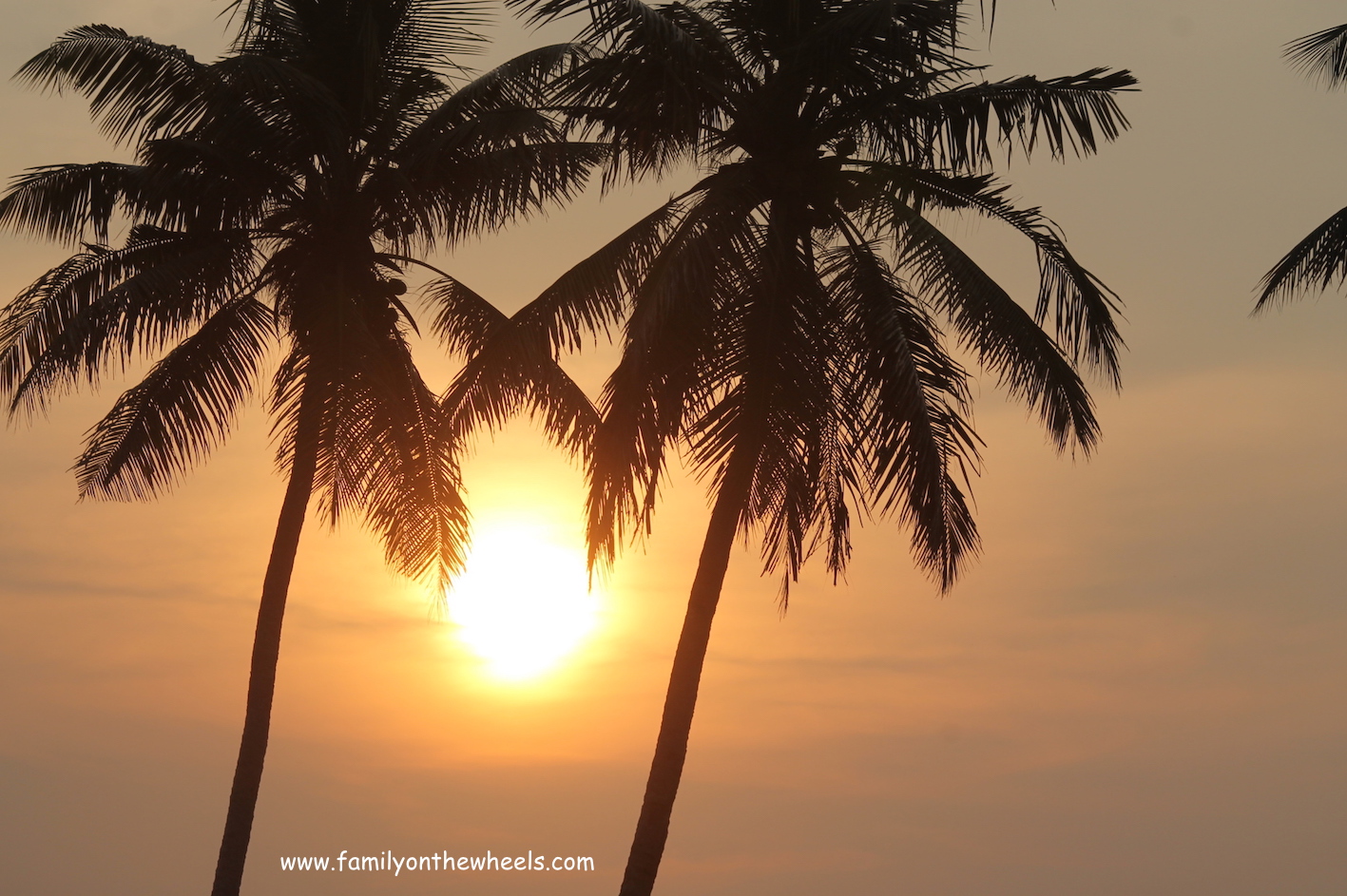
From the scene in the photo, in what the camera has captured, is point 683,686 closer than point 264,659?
Yes

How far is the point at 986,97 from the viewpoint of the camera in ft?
46.6

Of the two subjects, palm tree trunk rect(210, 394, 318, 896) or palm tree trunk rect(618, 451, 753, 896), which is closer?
palm tree trunk rect(618, 451, 753, 896)

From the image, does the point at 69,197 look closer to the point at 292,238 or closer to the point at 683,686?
the point at 292,238

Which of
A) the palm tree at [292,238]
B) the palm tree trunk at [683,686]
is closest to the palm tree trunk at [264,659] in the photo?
the palm tree at [292,238]

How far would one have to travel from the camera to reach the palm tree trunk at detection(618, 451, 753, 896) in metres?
13.7

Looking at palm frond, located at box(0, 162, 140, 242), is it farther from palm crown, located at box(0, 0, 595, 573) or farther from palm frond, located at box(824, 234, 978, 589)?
palm frond, located at box(824, 234, 978, 589)

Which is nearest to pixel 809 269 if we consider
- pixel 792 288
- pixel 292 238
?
pixel 792 288

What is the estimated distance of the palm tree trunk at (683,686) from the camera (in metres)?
13.7

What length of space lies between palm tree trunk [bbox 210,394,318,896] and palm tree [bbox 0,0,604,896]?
25 mm

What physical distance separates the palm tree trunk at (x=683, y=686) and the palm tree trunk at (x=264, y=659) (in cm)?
560

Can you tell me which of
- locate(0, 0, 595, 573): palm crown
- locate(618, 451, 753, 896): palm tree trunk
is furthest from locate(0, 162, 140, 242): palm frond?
locate(618, 451, 753, 896): palm tree trunk

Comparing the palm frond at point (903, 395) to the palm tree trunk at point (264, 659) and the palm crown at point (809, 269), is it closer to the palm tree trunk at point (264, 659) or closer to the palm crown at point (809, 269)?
the palm crown at point (809, 269)

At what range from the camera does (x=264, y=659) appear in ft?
56.4

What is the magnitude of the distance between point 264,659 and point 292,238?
17.2 feet
